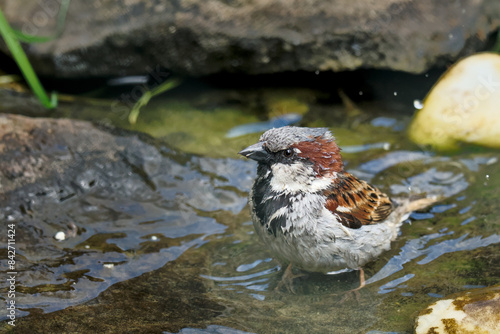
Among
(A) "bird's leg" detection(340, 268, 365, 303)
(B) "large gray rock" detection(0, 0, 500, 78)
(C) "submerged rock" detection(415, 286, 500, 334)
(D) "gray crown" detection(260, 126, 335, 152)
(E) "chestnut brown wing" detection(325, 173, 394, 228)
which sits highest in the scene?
(B) "large gray rock" detection(0, 0, 500, 78)

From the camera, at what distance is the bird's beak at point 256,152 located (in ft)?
11.9

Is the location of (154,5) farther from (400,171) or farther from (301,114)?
(400,171)

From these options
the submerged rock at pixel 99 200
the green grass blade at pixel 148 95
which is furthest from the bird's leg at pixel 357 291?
the green grass blade at pixel 148 95

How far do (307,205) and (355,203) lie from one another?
1.55 ft

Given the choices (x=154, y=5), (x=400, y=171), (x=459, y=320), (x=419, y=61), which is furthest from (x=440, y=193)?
(x=154, y=5)

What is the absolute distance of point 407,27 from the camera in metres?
5.64

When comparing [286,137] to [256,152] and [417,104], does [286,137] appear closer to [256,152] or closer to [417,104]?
[256,152]

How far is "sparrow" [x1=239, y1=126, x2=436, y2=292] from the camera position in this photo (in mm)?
3578

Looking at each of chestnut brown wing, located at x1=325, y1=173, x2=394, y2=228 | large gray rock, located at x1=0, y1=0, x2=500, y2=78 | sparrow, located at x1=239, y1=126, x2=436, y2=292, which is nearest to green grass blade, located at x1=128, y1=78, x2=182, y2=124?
large gray rock, located at x1=0, y1=0, x2=500, y2=78

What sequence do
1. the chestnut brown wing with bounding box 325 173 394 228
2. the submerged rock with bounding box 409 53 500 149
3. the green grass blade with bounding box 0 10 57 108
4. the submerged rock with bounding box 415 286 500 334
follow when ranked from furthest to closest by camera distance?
1. the green grass blade with bounding box 0 10 57 108
2. the submerged rock with bounding box 409 53 500 149
3. the chestnut brown wing with bounding box 325 173 394 228
4. the submerged rock with bounding box 415 286 500 334

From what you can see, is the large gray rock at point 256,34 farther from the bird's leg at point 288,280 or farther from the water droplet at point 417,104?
the bird's leg at point 288,280

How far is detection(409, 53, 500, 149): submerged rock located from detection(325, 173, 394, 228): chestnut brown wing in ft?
4.50

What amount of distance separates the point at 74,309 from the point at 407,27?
4.16m

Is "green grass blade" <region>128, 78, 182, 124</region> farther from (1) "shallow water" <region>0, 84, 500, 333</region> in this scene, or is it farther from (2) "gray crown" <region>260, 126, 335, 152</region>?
(2) "gray crown" <region>260, 126, 335, 152</region>
